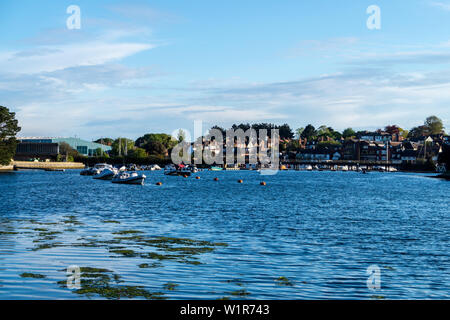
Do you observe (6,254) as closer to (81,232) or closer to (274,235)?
(81,232)

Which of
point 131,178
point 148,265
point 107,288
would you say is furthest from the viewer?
point 131,178

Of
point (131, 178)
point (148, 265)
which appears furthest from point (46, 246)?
point (131, 178)

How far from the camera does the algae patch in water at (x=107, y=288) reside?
1748 centimetres

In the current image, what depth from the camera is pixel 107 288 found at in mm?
18469

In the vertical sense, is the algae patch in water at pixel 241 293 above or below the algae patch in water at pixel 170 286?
below

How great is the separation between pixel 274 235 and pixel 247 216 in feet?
46.8

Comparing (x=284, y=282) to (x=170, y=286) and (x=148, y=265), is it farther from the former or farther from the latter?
(x=148, y=265)

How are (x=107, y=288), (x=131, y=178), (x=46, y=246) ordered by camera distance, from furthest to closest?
(x=131, y=178)
(x=46, y=246)
(x=107, y=288)

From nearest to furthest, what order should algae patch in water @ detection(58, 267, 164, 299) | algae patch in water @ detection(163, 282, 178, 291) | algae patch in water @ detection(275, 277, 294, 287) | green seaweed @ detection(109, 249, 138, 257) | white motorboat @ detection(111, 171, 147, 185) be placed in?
algae patch in water @ detection(58, 267, 164, 299) < algae patch in water @ detection(163, 282, 178, 291) < algae patch in water @ detection(275, 277, 294, 287) < green seaweed @ detection(109, 249, 138, 257) < white motorboat @ detection(111, 171, 147, 185)

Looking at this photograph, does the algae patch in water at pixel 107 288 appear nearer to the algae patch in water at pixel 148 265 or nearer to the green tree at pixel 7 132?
the algae patch in water at pixel 148 265

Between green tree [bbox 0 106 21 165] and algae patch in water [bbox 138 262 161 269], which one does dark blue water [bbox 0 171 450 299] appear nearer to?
algae patch in water [bbox 138 262 161 269]

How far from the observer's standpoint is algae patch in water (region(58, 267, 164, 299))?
17.5m

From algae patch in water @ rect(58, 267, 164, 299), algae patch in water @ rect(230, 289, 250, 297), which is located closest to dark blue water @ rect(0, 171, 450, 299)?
algae patch in water @ rect(230, 289, 250, 297)

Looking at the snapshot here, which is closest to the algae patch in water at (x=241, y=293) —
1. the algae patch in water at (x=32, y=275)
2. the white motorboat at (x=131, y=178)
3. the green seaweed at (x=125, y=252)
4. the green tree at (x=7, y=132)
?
the algae patch in water at (x=32, y=275)
